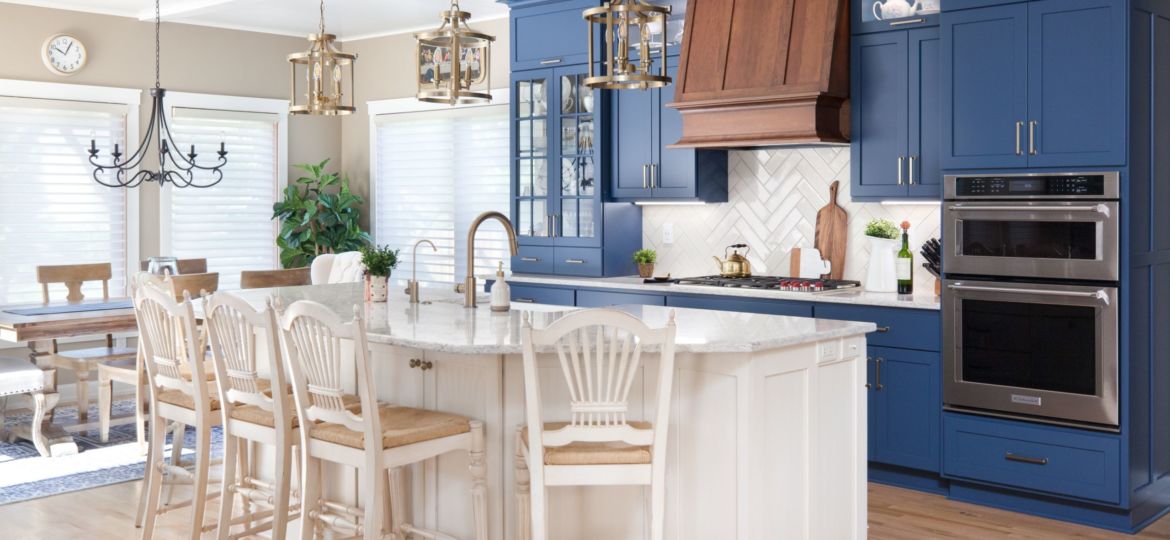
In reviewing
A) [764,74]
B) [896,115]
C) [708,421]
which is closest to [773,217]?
[764,74]

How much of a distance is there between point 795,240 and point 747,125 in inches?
29.8

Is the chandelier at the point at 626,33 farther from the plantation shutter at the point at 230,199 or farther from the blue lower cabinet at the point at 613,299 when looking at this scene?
the plantation shutter at the point at 230,199

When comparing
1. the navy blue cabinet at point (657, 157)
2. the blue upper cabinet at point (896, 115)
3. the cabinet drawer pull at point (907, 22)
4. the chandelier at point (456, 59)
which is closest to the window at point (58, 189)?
the navy blue cabinet at point (657, 157)

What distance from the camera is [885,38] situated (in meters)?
5.30

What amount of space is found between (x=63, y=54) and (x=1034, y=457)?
632 centimetres

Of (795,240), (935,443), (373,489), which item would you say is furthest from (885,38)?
(373,489)

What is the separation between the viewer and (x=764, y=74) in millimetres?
5570

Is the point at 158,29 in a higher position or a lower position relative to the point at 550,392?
higher

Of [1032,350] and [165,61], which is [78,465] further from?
[1032,350]

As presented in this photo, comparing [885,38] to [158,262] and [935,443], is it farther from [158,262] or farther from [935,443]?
[158,262]

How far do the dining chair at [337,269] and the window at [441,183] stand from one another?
1.03 m

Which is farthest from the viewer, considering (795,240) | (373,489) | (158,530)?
(795,240)

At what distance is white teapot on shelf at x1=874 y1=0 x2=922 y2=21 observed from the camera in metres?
5.19

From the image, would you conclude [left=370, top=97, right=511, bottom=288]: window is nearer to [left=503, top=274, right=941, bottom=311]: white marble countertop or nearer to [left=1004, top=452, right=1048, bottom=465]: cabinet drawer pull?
[left=503, top=274, right=941, bottom=311]: white marble countertop
